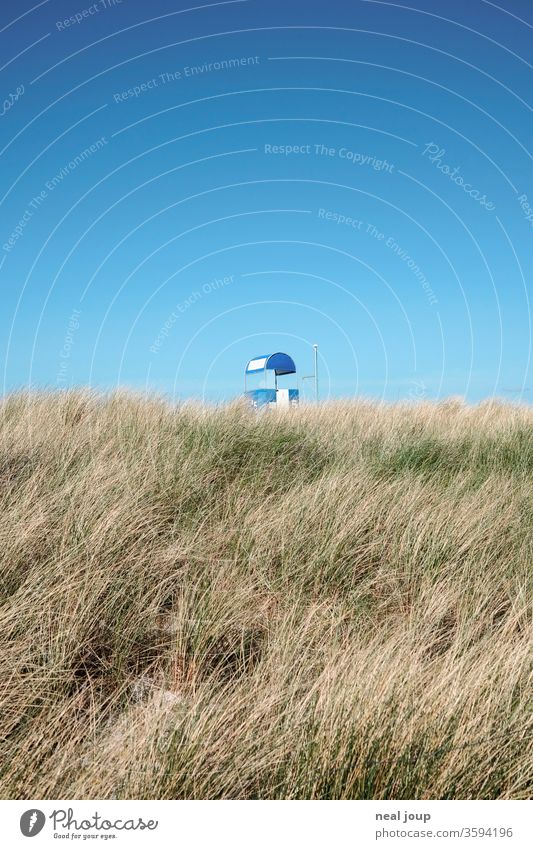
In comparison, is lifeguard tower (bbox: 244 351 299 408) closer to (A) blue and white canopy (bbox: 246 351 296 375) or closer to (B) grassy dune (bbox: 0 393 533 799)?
(A) blue and white canopy (bbox: 246 351 296 375)

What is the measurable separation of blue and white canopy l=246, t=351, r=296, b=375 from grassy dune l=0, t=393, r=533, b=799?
996cm

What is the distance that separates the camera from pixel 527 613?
10.1ft

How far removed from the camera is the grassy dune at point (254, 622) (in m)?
1.87

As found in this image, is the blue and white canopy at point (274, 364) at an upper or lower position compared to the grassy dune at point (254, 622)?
upper

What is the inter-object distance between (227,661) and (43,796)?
3.33 ft

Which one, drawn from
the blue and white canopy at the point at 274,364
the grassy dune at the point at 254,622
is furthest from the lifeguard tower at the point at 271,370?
the grassy dune at the point at 254,622

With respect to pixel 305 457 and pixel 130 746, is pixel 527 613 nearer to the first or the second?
pixel 130 746

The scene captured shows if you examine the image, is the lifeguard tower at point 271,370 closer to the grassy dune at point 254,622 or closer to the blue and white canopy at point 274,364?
the blue and white canopy at point 274,364

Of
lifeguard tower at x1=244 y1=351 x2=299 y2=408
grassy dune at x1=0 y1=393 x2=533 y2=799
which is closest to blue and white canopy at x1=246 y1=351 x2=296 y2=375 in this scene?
lifeguard tower at x1=244 y1=351 x2=299 y2=408

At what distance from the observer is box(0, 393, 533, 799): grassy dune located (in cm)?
187

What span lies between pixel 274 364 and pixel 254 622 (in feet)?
42.4

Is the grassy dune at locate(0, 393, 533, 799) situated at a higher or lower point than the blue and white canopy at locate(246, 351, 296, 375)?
lower

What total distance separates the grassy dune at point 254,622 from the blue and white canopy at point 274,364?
996 cm
